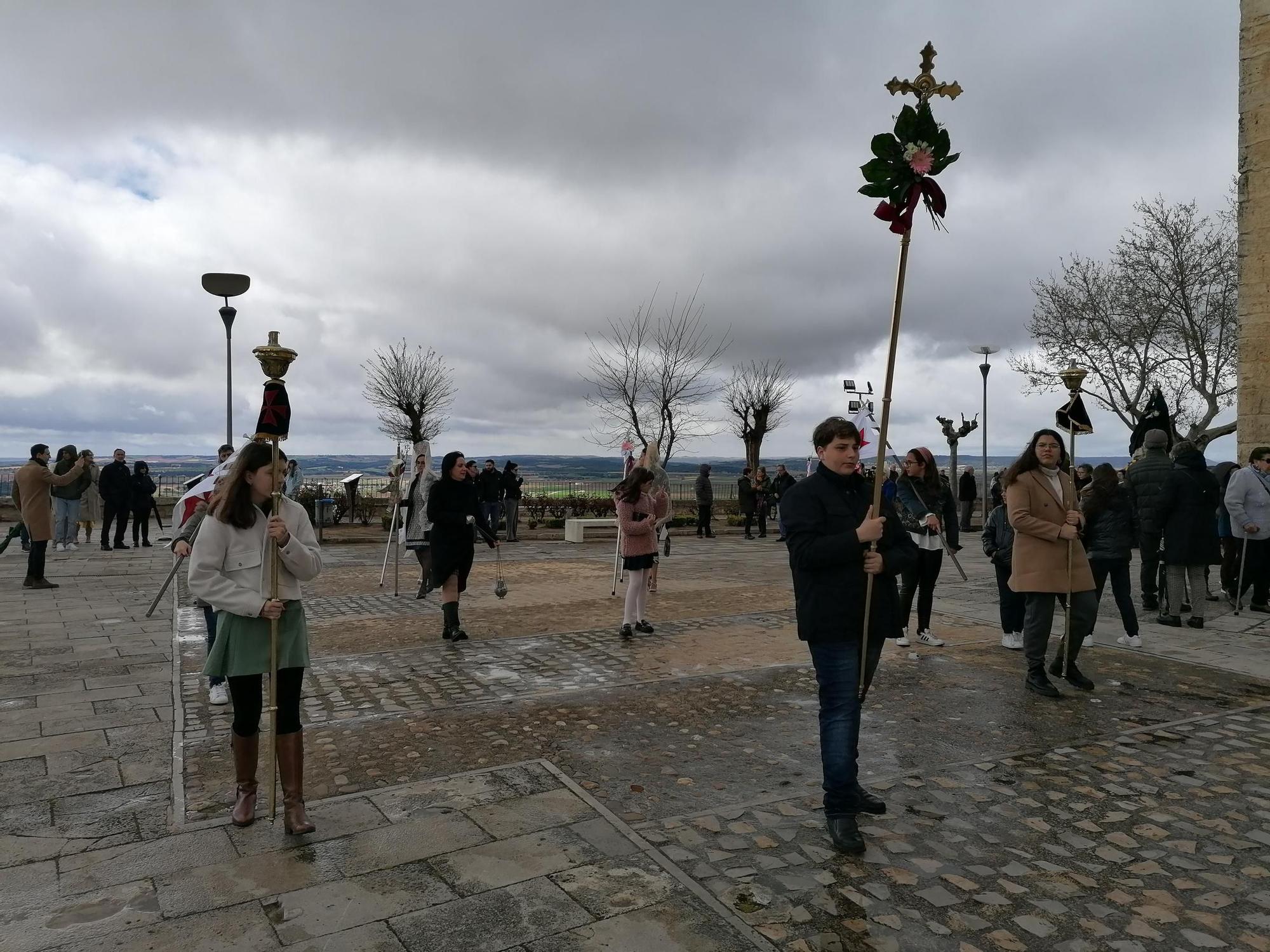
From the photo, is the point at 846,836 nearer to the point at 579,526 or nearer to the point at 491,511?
the point at 491,511

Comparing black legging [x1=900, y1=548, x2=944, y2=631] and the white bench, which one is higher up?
black legging [x1=900, y1=548, x2=944, y2=631]

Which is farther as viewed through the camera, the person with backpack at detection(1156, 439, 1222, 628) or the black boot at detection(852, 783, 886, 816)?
the person with backpack at detection(1156, 439, 1222, 628)

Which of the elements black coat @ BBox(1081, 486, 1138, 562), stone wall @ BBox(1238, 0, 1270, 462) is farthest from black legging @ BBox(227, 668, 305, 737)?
stone wall @ BBox(1238, 0, 1270, 462)

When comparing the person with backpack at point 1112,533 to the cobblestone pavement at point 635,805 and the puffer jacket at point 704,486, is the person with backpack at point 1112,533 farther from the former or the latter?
the puffer jacket at point 704,486

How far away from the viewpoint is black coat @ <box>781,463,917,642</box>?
4.02 meters

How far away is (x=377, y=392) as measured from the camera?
41.9 meters

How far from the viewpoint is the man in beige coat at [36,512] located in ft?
40.5

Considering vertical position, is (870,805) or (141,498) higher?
(141,498)

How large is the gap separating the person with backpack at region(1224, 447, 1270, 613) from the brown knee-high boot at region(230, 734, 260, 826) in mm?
10539

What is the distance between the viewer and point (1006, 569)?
8.80 metres

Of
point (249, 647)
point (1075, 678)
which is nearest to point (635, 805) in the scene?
point (249, 647)

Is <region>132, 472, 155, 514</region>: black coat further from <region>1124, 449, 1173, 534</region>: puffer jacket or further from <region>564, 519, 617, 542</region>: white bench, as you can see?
<region>1124, 449, 1173, 534</region>: puffer jacket

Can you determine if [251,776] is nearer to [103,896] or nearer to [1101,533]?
[103,896]

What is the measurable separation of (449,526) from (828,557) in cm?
554
